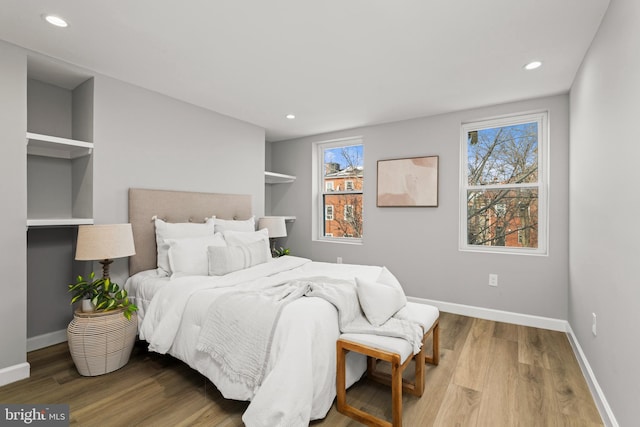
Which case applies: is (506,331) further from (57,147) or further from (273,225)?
(57,147)

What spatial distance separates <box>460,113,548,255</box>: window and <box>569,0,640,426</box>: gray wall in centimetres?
84

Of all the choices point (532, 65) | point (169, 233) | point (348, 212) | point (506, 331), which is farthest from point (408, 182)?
point (169, 233)

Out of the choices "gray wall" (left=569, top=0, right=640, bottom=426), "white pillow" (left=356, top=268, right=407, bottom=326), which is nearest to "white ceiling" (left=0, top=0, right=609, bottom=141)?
"gray wall" (left=569, top=0, right=640, bottom=426)

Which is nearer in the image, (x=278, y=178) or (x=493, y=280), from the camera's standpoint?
(x=493, y=280)

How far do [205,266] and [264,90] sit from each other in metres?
1.80

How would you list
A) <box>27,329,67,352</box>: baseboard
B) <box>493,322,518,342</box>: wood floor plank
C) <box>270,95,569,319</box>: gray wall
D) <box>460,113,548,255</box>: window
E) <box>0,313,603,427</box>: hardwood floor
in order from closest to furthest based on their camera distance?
<box>0,313,603,427</box>: hardwood floor → <box>27,329,67,352</box>: baseboard → <box>493,322,518,342</box>: wood floor plank → <box>270,95,569,319</box>: gray wall → <box>460,113,548,255</box>: window

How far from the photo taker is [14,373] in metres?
2.23

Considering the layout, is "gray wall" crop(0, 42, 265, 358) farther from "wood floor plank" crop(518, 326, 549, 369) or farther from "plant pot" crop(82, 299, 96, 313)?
"wood floor plank" crop(518, 326, 549, 369)

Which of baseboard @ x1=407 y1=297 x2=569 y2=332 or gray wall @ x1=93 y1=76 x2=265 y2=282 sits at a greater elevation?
gray wall @ x1=93 y1=76 x2=265 y2=282

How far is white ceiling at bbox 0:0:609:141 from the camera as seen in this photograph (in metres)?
1.87

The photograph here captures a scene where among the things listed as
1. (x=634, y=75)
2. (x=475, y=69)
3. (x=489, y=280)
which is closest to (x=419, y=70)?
(x=475, y=69)

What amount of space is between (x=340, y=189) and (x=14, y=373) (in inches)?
153

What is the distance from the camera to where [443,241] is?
382 cm

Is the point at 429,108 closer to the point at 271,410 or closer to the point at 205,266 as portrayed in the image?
the point at 205,266
